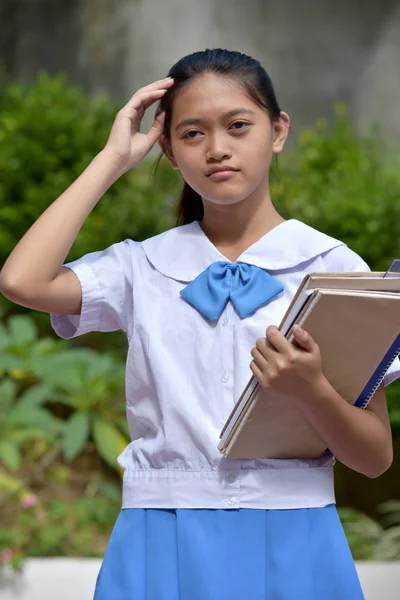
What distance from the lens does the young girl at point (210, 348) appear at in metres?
1.45

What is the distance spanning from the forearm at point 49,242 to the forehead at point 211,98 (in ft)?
0.63

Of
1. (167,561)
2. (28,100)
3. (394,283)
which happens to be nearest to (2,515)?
(28,100)

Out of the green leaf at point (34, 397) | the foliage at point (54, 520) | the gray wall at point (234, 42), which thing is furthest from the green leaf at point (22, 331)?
the gray wall at point (234, 42)

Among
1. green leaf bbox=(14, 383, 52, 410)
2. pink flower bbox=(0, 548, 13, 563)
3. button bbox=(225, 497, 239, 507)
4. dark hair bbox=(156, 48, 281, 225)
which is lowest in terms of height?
button bbox=(225, 497, 239, 507)

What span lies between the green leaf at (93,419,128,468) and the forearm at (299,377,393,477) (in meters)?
2.94

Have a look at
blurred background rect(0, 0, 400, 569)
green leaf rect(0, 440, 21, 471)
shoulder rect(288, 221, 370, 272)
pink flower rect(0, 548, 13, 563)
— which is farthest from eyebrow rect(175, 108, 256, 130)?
green leaf rect(0, 440, 21, 471)

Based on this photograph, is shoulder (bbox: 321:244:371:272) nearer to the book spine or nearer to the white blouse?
the white blouse

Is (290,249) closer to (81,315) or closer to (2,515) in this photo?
(81,315)

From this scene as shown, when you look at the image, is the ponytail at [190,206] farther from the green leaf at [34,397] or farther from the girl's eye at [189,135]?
the green leaf at [34,397]

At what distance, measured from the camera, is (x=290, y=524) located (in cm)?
147

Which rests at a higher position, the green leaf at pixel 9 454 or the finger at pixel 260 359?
the green leaf at pixel 9 454

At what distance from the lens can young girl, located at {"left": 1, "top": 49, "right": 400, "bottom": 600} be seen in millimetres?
1450

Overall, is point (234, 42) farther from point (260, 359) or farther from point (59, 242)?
point (260, 359)

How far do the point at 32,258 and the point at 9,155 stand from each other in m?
3.87
